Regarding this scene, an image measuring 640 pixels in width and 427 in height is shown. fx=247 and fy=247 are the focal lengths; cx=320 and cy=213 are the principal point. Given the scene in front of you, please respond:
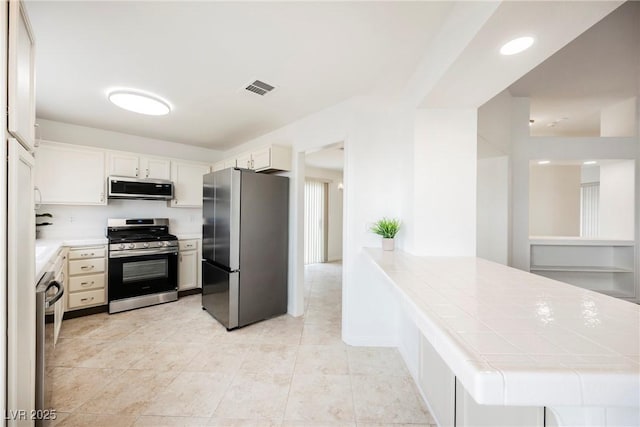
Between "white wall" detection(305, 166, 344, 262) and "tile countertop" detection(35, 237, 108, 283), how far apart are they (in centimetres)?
465

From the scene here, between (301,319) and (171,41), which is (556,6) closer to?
(171,41)

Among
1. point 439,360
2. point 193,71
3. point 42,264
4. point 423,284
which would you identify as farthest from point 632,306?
point 42,264

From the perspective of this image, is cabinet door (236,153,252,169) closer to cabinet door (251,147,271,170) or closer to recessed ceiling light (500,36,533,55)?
cabinet door (251,147,271,170)

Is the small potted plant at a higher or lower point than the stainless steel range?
higher

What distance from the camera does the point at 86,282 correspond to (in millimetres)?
2986

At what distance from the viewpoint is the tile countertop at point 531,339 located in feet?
1.64

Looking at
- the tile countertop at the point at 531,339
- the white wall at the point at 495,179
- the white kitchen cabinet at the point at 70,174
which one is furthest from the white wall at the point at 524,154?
the white kitchen cabinet at the point at 70,174

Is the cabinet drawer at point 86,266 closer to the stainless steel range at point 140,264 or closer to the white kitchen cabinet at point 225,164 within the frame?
the stainless steel range at point 140,264

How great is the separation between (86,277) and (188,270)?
1.14 m

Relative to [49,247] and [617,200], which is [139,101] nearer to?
[49,247]

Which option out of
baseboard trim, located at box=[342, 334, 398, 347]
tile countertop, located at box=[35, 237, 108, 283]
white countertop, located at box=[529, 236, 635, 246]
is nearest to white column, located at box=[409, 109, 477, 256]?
baseboard trim, located at box=[342, 334, 398, 347]

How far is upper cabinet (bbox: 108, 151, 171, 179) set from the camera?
3.33 m

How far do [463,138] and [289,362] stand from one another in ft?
7.66

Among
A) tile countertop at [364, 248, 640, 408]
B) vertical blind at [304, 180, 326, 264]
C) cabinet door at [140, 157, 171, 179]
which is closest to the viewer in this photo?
tile countertop at [364, 248, 640, 408]
